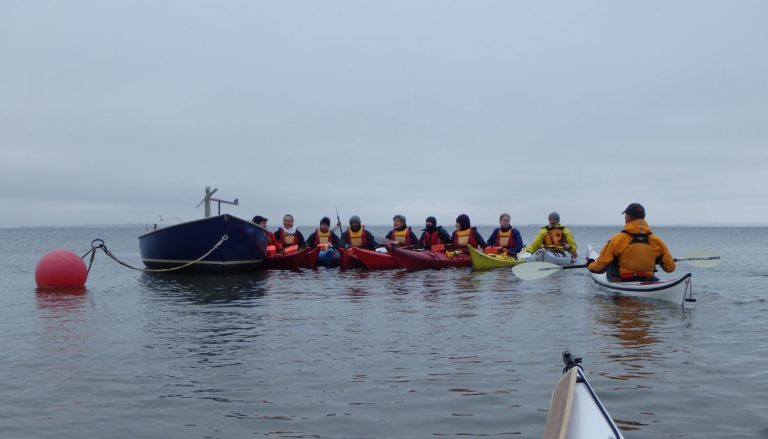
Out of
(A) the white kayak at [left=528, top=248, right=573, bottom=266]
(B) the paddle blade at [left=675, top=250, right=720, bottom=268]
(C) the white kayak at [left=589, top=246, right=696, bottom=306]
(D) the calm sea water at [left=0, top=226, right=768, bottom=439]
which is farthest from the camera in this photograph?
(A) the white kayak at [left=528, top=248, right=573, bottom=266]

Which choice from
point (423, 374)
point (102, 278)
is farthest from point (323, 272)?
point (423, 374)

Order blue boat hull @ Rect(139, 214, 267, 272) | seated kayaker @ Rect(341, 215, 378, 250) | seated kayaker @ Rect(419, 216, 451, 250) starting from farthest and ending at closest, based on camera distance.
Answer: seated kayaker @ Rect(341, 215, 378, 250)
seated kayaker @ Rect(419, 216, 451, 250)
blue boat hull @ Rect(139, 214, 267, 272)

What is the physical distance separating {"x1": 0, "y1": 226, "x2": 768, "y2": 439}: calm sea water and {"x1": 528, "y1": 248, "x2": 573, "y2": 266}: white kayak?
483 cm

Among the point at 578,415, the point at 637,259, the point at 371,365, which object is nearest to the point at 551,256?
the point at 637,259

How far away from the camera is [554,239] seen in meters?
19.0

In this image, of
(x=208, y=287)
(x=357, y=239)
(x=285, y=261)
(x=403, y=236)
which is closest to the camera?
(x=208, y=287)

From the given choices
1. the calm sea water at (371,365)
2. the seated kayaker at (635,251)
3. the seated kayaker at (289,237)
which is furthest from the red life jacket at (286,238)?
the seated kayaker at (635,251)

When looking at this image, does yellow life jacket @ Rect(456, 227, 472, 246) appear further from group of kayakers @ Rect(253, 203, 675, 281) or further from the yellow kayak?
the yellow kayak

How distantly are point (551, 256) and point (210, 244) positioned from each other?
31.9ft

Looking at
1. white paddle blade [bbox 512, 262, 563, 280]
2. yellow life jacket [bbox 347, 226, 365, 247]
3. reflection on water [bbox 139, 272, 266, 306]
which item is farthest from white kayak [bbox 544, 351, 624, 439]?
yellow life jacket [bbox 347, 226, 365, 247]

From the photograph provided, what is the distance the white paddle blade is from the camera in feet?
44.7

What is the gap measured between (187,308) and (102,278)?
32.2ft

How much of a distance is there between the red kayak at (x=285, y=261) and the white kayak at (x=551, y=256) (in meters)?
7.11

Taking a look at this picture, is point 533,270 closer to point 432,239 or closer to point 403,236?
point 432,239
